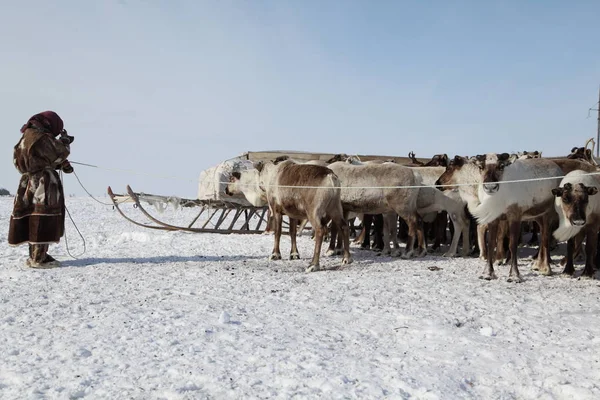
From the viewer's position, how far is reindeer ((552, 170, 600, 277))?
6.96 meters

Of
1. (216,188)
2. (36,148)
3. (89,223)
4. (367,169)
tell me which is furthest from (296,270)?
(89,223)

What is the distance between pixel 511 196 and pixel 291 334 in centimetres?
448

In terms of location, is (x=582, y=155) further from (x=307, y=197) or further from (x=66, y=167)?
(x=66, y=167)

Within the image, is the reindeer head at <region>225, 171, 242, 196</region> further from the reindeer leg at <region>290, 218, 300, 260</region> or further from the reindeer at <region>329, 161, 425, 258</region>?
the reindeer at <region>329, 161, 425, 258</region>

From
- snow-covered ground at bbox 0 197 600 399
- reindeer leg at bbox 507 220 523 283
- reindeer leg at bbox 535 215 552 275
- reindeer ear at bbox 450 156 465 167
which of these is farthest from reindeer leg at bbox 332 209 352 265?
reindeer leg at bbox 535 215 552 275

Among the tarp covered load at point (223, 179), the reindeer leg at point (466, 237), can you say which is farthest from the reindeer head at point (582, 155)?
the tarp covered load at point (223, 179)

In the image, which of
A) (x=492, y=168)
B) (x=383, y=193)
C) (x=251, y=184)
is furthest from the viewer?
(x=251, y=184)

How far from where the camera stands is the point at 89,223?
17016 mm

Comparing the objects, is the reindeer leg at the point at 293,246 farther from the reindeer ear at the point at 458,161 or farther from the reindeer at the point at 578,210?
the reindeer at the point at 578,210

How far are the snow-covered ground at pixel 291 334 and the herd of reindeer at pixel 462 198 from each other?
843mm

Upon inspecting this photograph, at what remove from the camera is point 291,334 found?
440 cm

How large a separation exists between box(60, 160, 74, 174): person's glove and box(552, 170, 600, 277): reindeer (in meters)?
7.70

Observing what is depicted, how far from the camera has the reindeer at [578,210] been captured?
22.9 ft

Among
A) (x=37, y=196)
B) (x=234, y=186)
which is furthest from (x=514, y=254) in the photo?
(x=37, y=196)
